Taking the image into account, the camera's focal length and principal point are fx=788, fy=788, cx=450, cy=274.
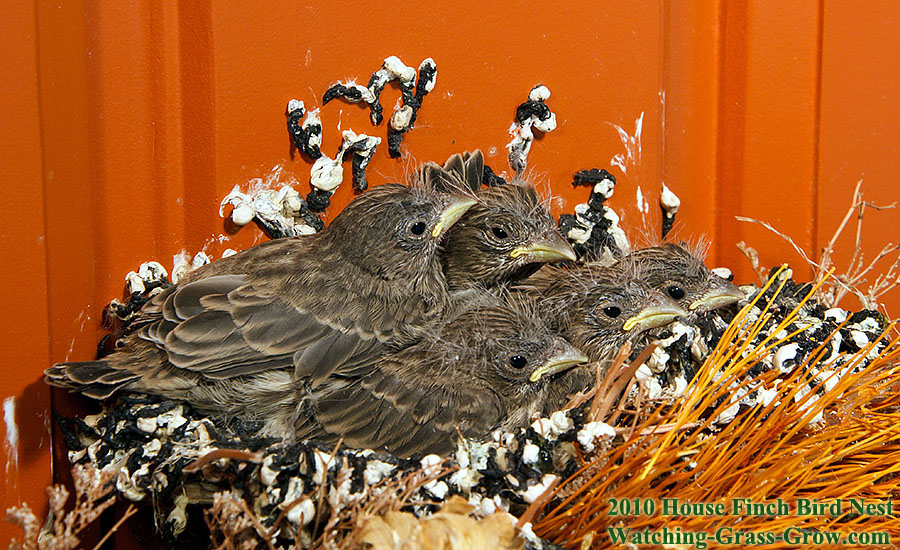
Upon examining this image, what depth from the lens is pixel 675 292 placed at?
2.30m

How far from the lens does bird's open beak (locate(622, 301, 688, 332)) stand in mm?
2211

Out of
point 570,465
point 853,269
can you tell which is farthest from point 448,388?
point 853,269

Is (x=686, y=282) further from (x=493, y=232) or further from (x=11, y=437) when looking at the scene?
(x=11, y=437)

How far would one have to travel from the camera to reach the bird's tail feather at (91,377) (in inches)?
72.2

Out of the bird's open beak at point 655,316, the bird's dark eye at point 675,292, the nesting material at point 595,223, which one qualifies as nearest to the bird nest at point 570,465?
the bird's open beak at point 655,316

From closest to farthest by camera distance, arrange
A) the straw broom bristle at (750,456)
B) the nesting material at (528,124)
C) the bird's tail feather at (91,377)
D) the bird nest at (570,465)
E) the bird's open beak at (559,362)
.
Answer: the bird nest at (570,465) → the straw broom bristle at (750,456) → the bird's tail feather at (91,377) → the bird's open beak at (559,362) → the nesting material at (528,124)

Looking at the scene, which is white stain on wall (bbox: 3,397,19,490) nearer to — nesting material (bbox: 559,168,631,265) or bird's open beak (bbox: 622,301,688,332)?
bird's open beak (bbox: 622,301,688,332)

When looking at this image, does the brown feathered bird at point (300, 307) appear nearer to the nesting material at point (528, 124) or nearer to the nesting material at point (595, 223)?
the nesting material at point (528, 124)

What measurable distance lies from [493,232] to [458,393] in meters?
0.54

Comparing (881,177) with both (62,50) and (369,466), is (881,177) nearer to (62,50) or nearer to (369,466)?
(369,466)

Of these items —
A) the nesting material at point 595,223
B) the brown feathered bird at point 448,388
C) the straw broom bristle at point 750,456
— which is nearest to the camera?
the straw broom bristle at point 750,456

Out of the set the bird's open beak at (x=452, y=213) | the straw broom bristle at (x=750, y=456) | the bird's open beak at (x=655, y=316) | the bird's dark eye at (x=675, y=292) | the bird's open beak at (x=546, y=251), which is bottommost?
the straw broom bristle at (x=750, y=456)

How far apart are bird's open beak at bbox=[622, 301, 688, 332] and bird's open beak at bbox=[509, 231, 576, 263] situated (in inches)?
9.8

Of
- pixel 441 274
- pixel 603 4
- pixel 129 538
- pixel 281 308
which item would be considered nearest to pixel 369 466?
pixel 281 308
